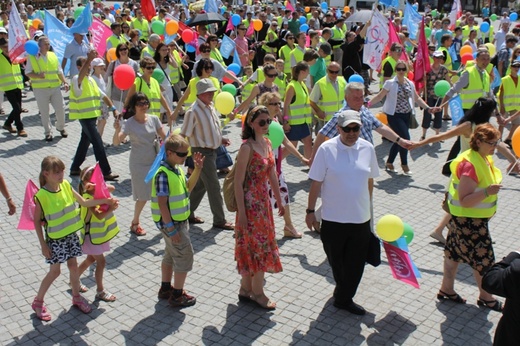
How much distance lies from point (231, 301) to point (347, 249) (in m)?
1.25

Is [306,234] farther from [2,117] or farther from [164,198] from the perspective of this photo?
[2,117]

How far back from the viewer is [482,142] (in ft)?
16.3

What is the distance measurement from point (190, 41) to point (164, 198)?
33.6 ft

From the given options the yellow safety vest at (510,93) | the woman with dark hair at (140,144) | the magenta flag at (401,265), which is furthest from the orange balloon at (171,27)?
the magenta flag at (401,265)

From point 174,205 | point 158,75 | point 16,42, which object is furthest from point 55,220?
point 16,42

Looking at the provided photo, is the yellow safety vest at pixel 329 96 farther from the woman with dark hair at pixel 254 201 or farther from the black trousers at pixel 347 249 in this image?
the black trousers at pixel 347 249

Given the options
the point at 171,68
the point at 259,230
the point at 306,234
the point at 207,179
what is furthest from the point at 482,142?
the point at 171,68

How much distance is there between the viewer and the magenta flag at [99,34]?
38.0 feet

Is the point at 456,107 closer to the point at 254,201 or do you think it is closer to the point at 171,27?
the point at 254,201

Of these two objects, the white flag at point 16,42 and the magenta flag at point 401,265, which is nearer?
the magenta flag at point 401,265

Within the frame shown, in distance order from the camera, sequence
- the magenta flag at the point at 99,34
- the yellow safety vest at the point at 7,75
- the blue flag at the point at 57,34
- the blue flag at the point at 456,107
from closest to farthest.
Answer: the blue flag at the point at 456,107, the yellow safety vest at the point at 7,75, the blue flag at the point at 57,34, the magenta flag at the point at 99,34

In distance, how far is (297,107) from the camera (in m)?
8.45

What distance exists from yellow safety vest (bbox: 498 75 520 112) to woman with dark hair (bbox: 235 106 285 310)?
6.52 meters

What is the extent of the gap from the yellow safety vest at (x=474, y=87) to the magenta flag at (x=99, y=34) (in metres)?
6.86
